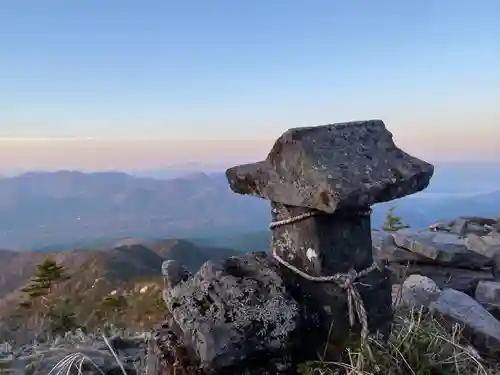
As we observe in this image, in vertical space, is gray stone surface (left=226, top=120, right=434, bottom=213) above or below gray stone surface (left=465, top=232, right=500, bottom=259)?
above

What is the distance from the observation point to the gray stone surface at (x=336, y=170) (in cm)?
317

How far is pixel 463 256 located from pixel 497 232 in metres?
1.91

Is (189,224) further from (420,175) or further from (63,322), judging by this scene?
(420,175)

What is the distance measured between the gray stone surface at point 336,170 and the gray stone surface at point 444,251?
10.9ft

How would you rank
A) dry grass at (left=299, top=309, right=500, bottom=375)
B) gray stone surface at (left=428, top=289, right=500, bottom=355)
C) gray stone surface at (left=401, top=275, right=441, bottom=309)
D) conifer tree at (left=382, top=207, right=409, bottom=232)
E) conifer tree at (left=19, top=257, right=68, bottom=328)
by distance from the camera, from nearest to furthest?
1. dry grass at (left=299, top=309, right=500, bottom=375)
2. gray stone surface at (left=428, top=289, right=500, bottom=355)
3. gray stone surface at (left=401, top=275, right=441, bottom=309)
4. conifer tree at (left=382, top=207, right=409, bottom=232)
5. conifer tree at (left=19, top=257, right=68, bottom=328)

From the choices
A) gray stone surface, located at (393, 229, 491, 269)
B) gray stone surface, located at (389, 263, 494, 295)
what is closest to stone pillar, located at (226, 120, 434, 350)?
gray stone surface, located at (389, 263, 494, 295)

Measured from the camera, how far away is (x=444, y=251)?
6500mm

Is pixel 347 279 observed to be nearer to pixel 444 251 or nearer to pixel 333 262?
pixel 333 262

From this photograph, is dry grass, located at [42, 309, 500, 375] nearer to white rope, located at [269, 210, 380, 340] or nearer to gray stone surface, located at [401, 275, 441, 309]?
white rope, located at [269, 210, 380, 340]

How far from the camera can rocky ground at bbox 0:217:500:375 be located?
3.42m

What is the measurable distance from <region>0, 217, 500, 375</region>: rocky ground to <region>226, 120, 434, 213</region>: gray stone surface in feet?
2.97

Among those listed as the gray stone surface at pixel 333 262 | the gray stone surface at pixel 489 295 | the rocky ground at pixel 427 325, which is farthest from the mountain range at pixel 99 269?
the gray stone surface at pixel 333 262

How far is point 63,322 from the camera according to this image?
1055 centimetres

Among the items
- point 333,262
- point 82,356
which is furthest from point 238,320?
point 82,356
